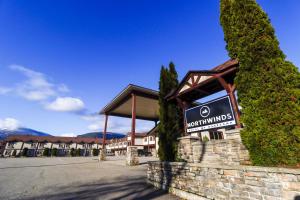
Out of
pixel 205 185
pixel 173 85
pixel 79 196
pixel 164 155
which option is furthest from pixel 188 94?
pixel 79 196

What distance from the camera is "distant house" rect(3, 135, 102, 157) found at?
124 ft

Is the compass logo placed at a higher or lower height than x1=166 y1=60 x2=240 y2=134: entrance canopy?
lower

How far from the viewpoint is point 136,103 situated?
1689 cm

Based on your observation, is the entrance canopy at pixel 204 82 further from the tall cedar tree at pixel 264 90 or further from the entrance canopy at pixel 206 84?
the tall cedar tree at pixel 264 90

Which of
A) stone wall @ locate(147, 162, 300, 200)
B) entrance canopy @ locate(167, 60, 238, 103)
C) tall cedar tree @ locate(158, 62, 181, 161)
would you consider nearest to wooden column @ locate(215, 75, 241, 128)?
entrance canopy @ locate(167, 60, 238, 103)

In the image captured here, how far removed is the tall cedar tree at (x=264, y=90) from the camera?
11.0ft

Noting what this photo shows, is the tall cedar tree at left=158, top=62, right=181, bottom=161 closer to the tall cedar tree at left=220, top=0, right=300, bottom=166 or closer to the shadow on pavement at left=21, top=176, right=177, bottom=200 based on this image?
the shadow on pavement at left=21, top=176, right=177, bottom=200

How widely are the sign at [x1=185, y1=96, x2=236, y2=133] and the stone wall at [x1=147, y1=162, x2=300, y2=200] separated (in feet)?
7.26

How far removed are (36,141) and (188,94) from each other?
50.2 meters

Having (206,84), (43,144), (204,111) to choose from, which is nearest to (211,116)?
(204,111)

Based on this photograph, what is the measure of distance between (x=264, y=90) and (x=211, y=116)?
2.65 metres

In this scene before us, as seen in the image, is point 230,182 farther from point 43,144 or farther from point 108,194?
point 43,144

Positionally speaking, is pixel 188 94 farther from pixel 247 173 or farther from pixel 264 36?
pixel 247 173

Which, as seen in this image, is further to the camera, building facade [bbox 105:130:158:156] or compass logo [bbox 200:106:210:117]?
building facade [bbox 105:130:158:156]
